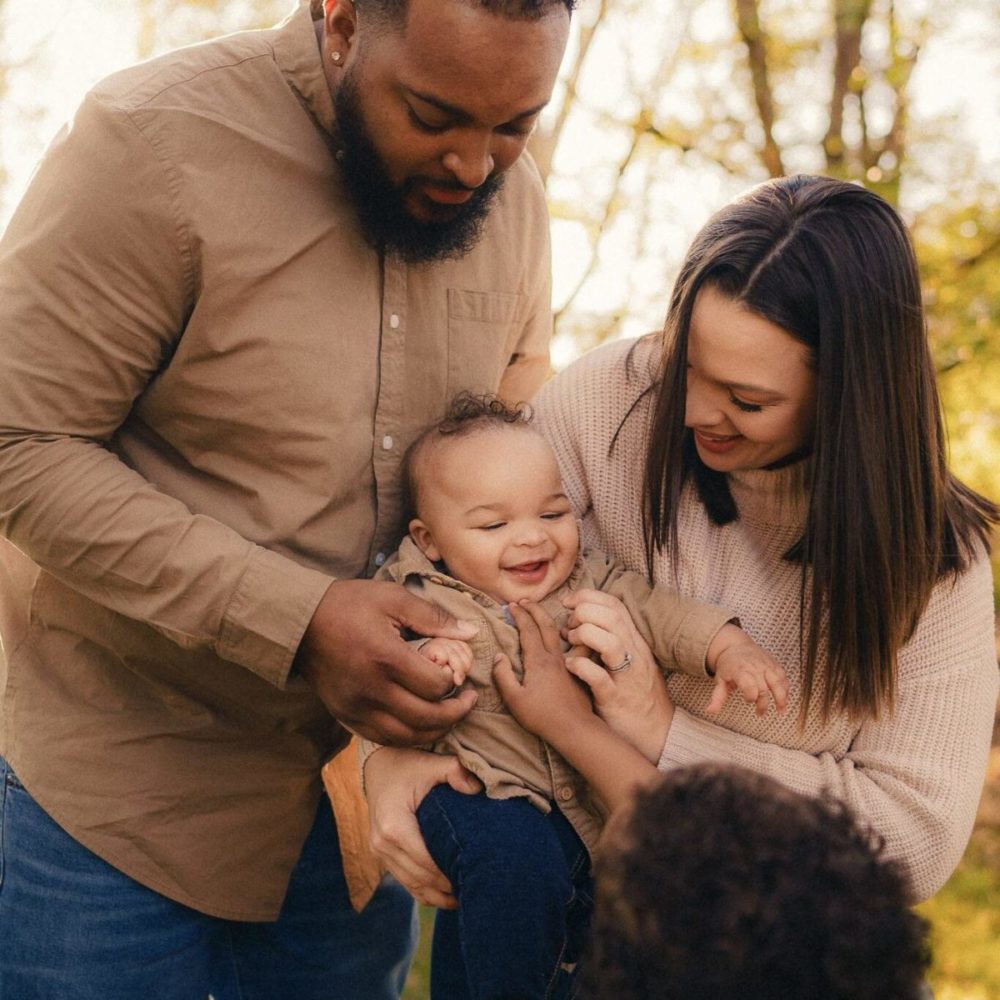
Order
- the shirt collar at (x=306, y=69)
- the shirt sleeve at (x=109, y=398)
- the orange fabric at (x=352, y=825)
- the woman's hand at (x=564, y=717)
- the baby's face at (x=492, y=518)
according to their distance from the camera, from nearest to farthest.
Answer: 1. the shirt sleeve at (x=109, y=398)
2. the woman's hand at (x=564, y=717)
3. the shirt collar at (x=306, y=69)
4. the baby's face at (x=492, y=518)
5. the orange fabric at (x=352, y=825)

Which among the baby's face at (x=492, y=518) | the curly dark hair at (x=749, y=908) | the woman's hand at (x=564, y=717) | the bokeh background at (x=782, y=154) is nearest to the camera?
the curly dark hair at (x=749, y=908)

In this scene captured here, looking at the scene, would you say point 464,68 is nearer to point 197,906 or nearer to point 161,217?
point 161,217

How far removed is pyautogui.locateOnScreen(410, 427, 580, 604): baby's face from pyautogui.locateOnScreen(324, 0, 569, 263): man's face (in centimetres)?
38

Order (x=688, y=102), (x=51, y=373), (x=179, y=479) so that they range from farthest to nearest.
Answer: (x=688, y=102) < (x=179, y=479) < (x=51, y=373)

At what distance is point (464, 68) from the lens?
2.01 metres

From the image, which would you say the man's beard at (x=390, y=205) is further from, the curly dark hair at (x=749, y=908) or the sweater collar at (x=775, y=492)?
the curly dark hair at (x=749, y=908)

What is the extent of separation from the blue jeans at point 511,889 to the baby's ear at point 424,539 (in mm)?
442

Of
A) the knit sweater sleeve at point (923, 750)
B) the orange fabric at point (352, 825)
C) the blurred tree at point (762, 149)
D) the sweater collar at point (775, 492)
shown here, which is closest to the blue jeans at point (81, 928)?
the orange fabric at point (352, 825)

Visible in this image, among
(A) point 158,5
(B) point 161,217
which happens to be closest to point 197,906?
(B) point 161,217

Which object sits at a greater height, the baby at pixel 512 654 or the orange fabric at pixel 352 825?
the baby at pixel 512 654

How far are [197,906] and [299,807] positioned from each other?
27 centimetres

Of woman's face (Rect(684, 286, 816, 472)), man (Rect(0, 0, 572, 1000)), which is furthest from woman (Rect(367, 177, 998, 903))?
man (Rect(0, 0, 572, 1000))

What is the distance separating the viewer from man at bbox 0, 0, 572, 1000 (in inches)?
79.0

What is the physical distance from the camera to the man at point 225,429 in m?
2.01
